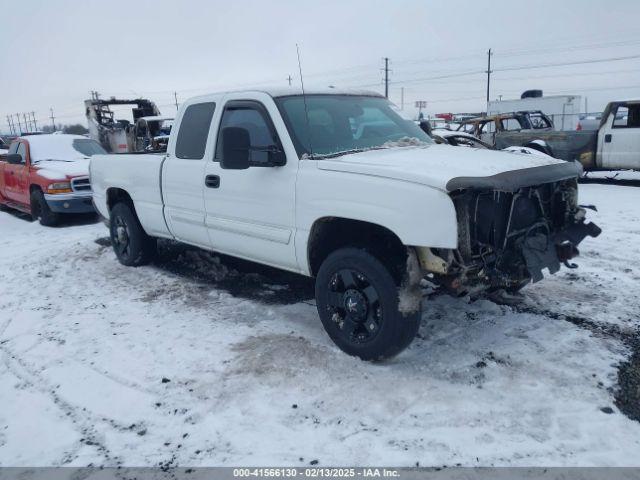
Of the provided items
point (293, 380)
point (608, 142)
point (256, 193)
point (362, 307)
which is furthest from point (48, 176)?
point (608, 142)

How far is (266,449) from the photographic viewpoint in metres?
2.92

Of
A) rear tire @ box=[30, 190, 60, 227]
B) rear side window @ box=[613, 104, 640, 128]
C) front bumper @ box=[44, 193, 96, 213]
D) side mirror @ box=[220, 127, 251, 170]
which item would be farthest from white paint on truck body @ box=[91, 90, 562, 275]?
rear side window @ box=[613, 104, 640, 128]

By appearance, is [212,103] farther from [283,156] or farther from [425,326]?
[425,326]

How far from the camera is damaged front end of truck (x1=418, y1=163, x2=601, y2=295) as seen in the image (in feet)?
10.8

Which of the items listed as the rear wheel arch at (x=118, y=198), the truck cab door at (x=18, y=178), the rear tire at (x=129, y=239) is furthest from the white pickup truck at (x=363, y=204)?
the truck cab door at (x=18, y=178)

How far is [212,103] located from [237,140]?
4.13ft

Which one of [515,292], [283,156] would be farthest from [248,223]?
[515,292]

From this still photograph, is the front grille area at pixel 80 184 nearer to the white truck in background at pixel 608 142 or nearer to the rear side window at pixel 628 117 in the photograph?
the white truck in background at pixel 608 142

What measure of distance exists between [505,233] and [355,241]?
3.47 feet

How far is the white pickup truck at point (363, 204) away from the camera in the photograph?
3.36 meters

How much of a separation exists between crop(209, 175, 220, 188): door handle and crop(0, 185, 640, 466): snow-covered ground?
1204mm

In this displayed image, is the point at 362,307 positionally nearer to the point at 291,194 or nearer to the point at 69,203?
the point at 291,194

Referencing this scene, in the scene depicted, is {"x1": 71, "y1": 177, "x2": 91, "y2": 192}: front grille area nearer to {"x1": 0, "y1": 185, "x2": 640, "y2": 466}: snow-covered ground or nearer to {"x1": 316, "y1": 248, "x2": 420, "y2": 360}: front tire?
{"x1": 0, "y1": 185, "x2": 640, "y2": 466}: snow-covered ground

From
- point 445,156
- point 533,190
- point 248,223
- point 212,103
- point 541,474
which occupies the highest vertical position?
point 212,103
